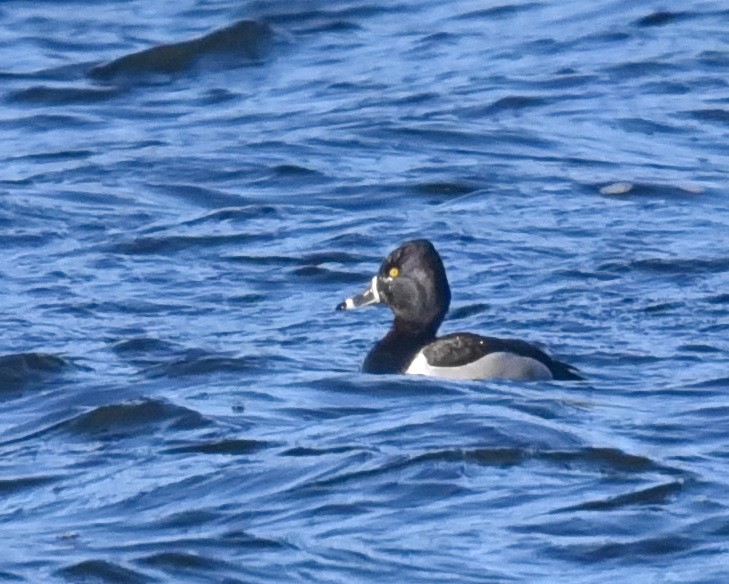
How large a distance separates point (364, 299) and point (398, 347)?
0.63 metres

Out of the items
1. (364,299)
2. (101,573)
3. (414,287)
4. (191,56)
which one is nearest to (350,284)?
(364,299)

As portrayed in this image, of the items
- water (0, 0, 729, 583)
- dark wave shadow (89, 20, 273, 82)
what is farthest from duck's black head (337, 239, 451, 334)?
dark wave shadow (89, 20, 273, 82)

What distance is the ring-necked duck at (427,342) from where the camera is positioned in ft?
38.4

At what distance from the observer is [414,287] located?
12758 millimetres

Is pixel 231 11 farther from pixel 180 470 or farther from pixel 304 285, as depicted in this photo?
pixel 180 470

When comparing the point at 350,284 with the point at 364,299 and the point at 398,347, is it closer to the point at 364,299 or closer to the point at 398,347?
the point at 364,299

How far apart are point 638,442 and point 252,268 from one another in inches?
190

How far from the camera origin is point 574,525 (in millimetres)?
8820

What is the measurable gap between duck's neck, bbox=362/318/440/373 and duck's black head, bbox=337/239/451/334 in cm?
2

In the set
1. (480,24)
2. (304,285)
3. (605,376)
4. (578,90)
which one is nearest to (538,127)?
(578,90)

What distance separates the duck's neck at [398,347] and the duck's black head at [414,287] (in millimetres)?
15

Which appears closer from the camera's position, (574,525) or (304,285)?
(574,525)

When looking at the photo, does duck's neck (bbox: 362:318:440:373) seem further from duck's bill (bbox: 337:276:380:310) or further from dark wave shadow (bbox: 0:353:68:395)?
dark wave shadow (bbox: 0:353:68:395)

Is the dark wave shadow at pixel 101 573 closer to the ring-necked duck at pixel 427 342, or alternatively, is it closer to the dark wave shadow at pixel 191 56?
the ring-necked duck at pixel 427 342
